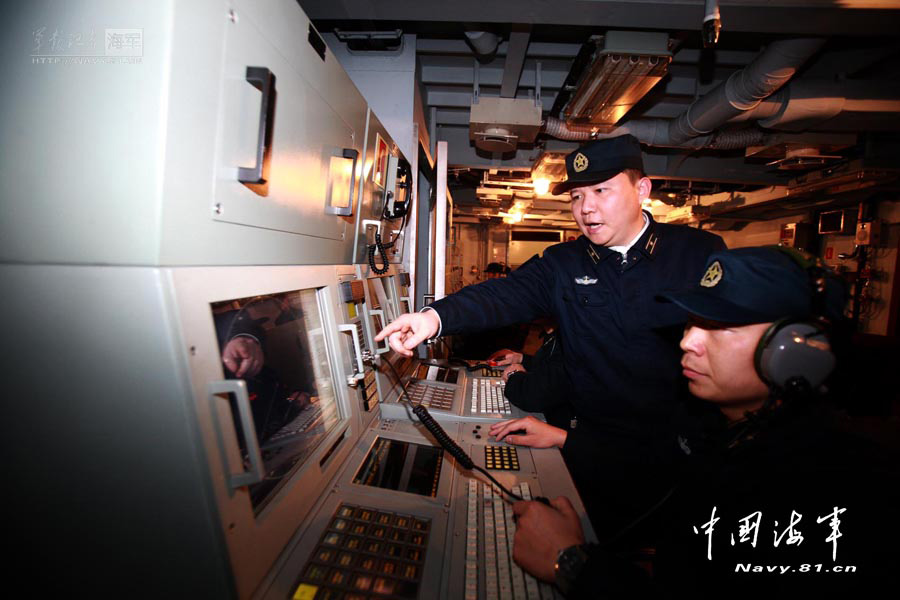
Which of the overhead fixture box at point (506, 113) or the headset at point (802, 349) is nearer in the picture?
the headset at point (802, 349)

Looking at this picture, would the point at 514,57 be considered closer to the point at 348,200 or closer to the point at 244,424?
the point at 348,200

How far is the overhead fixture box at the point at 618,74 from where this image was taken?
202 cm

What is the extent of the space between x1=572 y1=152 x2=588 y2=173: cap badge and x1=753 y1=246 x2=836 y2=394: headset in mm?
1001

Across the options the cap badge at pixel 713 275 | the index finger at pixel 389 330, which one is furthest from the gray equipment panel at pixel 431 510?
the cap badge at pixel 713 275

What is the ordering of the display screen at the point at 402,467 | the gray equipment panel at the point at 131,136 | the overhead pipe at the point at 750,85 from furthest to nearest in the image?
the overhead pipe at the point at 750,85, the display screen at the point at 402,467, the gray equipment panel at the point at 131,136

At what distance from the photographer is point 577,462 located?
1304 mm

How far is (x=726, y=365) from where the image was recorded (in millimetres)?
929

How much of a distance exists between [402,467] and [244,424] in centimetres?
65

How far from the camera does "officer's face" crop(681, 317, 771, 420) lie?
2.95ft

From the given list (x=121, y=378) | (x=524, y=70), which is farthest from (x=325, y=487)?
(x=524, y=70)

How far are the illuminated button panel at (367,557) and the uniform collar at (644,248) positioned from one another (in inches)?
51.6

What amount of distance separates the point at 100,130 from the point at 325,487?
876 millimetres

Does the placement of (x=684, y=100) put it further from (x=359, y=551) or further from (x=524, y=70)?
(x=359, y=551)

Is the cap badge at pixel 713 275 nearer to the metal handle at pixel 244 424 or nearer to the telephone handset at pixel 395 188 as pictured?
the metal handle at pixel 244 424
